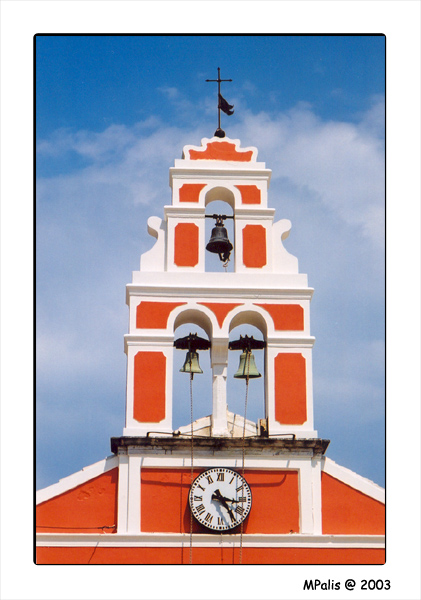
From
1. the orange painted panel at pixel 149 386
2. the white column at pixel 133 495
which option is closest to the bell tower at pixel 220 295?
the orange painted panel at pixel 149 386

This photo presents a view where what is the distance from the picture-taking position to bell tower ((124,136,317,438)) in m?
23.0

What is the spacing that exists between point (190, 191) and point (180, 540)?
638 centimetres

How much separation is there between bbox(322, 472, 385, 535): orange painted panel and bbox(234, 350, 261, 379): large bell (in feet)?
7.34

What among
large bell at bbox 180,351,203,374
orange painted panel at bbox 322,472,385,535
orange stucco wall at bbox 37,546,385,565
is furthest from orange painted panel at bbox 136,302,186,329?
orange stucco wall at bbox 37,546,385,565

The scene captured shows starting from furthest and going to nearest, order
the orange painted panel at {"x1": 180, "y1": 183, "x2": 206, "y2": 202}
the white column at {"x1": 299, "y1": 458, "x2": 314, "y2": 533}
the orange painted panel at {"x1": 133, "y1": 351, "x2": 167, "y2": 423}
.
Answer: the orange painted panel at {"x1": 180, "y1": 183, "x2": 206, "y2": 202}
the orange painted panel at {"x1": 133, "y1": 351, "x2": 167, "y2": 423}
the white column at {"x1": 299, "y1": 458, "x2": 314, "y2": 533}

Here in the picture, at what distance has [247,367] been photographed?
2391 centimetres

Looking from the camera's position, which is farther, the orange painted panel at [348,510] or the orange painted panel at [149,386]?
the orange painted panel at [149,386]

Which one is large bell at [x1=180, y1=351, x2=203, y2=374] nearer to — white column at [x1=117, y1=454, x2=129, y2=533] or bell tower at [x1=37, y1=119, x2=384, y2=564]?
bell tower at [x1=37, y1=119, x2=384, y2=564]

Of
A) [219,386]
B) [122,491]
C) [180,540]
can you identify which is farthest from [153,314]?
[180,540]

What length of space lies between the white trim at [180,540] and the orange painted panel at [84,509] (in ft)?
0.76

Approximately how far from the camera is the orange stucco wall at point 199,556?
21.7m

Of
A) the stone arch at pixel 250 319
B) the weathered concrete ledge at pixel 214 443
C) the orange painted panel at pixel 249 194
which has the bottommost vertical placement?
the weathered concrete ledge at pixel 214 443

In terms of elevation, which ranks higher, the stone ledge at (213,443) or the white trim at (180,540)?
the stone ledge at (213,443)

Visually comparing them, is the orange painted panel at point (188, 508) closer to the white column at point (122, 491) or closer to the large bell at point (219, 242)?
the white column at point (122, 491)
